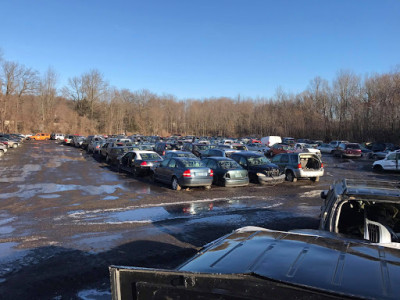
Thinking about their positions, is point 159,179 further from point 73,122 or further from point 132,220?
point 73,122

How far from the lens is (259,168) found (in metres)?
16.3

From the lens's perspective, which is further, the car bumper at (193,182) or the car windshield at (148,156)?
the car windshield at (148,156)

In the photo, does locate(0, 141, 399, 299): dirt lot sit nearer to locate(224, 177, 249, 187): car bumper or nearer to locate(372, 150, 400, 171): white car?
locate(224, 177, 249, 187): car bumper

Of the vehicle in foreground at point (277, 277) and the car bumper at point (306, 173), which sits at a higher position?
the vehicle in foreground at point (277, 277)

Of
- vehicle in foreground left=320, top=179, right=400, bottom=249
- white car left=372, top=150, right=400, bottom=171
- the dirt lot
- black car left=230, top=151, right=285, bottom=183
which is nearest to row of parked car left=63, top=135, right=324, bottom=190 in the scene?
black car left=230, top=151, right=285, bottom=183

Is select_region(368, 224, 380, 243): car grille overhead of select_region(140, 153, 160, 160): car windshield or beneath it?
beneath

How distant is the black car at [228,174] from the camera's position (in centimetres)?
1489

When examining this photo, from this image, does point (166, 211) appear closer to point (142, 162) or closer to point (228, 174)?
point (228, 174)

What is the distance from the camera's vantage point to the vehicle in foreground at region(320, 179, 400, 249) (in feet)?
14.7

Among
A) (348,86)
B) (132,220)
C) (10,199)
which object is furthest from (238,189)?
(348,86)

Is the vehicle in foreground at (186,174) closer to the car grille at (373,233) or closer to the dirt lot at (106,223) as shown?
the dirt lot at (106,223)

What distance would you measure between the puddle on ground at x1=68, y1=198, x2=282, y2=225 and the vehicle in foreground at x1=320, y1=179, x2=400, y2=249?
503 centimetres

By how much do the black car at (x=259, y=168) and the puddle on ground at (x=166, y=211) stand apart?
154 inches

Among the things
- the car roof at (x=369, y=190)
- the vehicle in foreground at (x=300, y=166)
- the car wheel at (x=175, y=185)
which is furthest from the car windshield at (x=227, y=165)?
the car roof at (x=369, y=190)
